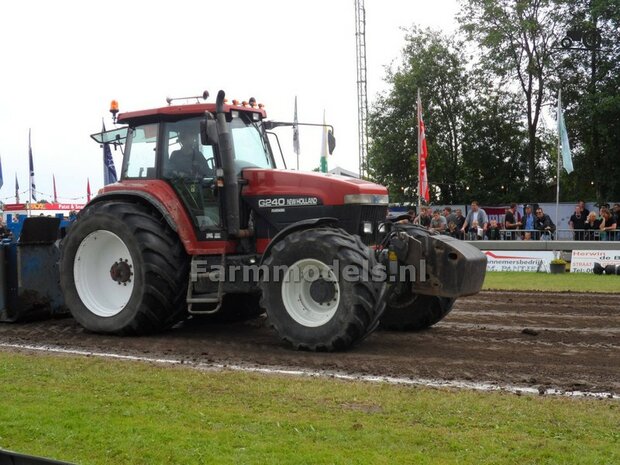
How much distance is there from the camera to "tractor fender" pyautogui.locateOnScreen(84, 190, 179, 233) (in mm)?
8609

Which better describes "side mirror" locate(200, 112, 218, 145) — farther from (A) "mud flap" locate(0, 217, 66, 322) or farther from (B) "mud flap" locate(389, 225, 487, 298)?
(A) "mud flap" locate(0, 217, 66, 322)

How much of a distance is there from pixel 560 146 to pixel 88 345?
21440mm

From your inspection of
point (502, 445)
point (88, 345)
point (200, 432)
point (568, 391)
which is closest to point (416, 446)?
point (502, 445)

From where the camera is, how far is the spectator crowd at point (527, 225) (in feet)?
62.9

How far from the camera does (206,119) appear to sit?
26.2 ft

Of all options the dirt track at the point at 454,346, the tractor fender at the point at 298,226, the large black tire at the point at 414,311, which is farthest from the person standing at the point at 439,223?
the tractor fender at the point at 298,226

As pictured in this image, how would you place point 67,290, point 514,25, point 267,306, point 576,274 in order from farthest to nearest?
point 514,25 → point 576,274 → point 67,290 → point 267,306

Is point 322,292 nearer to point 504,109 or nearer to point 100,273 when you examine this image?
point 100,273

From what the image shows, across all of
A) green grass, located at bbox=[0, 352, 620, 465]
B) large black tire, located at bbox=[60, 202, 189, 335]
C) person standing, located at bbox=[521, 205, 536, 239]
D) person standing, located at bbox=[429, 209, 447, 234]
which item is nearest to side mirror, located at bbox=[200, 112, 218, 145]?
large black tire, located at bbox=[60, 202, 189, 335]

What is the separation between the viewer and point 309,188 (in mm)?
8297

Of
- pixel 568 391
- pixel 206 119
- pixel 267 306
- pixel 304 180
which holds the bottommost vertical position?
pixel 568 391

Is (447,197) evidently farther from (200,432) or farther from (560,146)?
(200,432)

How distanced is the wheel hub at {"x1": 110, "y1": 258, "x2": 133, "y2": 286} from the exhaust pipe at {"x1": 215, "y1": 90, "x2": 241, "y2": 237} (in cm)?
134

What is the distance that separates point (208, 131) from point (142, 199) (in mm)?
1461
